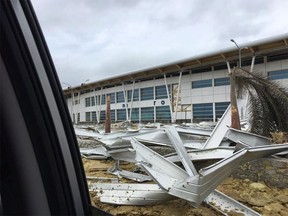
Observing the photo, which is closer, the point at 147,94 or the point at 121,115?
the point at 147,94

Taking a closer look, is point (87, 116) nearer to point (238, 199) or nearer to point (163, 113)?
point (163, 113)

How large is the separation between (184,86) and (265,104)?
3374 cm

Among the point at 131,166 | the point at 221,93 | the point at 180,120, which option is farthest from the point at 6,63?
the point at 180,120

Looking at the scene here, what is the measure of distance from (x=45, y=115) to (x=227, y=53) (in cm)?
3279

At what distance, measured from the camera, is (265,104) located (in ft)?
21.7

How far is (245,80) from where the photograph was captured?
702 cm

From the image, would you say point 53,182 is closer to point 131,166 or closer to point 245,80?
point 131,166

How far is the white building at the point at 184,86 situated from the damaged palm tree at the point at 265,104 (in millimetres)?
21527

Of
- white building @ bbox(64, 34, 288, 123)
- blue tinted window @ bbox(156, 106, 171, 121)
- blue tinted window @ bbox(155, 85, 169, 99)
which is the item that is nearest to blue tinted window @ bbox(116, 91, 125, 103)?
white building @ bbox(64, 34, 288, 123)

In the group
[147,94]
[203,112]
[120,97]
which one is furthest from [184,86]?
[120,97]

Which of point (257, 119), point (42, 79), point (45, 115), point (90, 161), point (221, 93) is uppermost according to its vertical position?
point (42, 79)

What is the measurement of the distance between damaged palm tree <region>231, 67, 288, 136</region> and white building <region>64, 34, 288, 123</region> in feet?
70.6

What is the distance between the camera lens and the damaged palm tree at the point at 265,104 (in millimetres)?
6363

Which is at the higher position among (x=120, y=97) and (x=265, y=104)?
(x=265, y=104)
